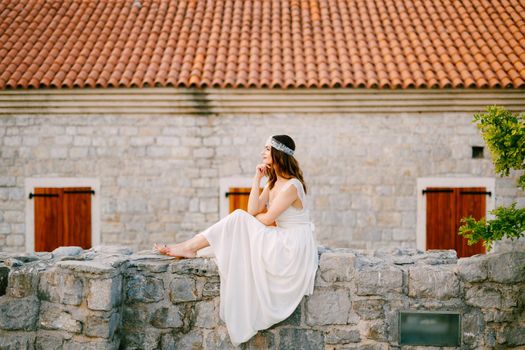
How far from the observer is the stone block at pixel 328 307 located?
3.62 metres

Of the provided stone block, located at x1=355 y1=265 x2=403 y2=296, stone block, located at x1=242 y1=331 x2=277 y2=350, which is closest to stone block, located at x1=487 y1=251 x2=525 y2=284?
stone block, located at x1=355 y1=265 x2=403 y2=296

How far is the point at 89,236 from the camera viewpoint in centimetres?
796

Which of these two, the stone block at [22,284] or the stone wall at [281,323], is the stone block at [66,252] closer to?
the stone wall at [281,323]

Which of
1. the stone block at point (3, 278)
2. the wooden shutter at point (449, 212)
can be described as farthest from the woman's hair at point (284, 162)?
the wooden shutter at point (449, 212)

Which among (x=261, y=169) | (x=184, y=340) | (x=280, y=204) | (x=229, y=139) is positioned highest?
(x=229, y=139)

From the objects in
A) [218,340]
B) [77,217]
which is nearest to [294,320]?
[218,340]

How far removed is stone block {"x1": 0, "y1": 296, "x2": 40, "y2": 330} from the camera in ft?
11.5

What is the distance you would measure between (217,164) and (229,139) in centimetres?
45

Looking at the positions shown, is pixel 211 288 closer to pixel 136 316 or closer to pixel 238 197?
pixel 136 316

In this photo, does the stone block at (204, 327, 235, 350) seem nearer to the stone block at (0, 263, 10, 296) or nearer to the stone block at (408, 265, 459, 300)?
the stone block at (408, 265, 459, 300)

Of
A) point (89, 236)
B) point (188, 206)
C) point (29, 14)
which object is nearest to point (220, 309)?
point (188, 206)

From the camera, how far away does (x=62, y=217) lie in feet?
26.3

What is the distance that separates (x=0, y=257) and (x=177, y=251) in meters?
1.47

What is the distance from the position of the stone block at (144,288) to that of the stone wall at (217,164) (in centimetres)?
413
